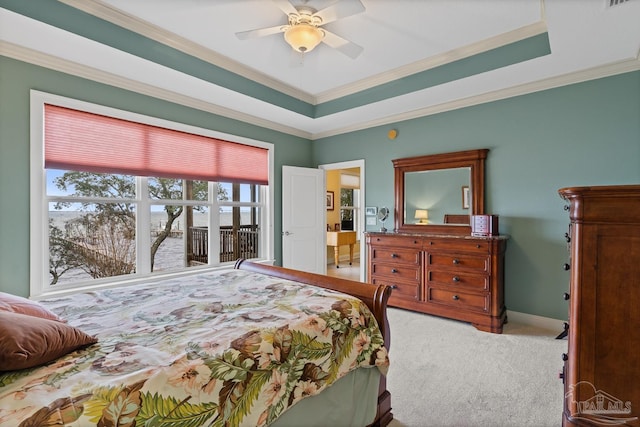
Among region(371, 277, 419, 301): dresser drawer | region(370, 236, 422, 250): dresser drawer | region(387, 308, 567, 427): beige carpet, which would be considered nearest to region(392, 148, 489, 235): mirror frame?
region(370, 236, 422, 250): dresser drawer

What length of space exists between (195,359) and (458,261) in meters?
3.01

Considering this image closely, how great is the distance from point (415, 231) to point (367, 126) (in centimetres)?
174

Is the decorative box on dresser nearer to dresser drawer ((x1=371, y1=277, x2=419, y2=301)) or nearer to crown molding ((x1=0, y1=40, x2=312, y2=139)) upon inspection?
dresser drawer ((x1=371, y1=277, x2=419, y2=301))

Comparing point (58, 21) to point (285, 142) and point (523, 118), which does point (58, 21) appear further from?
point (523, 118)

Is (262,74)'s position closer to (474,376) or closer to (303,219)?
(303,219)

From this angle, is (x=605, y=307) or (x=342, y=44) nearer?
(x=605, y=307)

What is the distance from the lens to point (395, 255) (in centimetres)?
377

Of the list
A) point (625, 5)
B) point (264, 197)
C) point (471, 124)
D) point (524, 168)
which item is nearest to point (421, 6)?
point (625, 5)

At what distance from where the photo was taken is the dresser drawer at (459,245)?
3.15 meters

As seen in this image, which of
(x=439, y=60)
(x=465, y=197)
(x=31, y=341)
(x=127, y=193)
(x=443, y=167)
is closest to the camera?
(x=31, y=341)

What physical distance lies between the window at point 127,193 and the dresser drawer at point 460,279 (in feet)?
8.67

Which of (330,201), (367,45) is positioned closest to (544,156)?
(367,45)

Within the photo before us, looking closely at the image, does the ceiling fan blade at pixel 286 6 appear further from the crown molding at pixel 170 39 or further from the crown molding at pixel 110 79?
the crown molding at pixel 110 79

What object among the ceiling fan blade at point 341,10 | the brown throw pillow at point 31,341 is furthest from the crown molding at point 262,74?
the brown throw pillow at point 31,341
